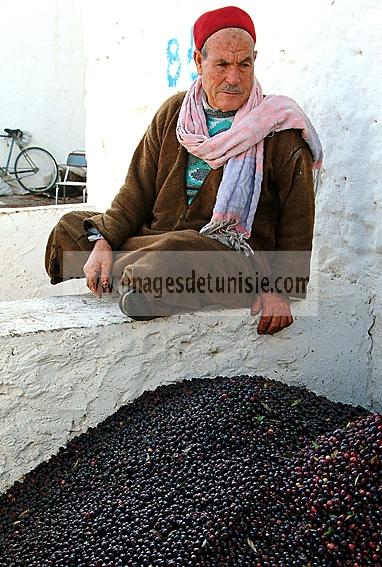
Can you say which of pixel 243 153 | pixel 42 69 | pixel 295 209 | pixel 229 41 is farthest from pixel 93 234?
pixel 42 69

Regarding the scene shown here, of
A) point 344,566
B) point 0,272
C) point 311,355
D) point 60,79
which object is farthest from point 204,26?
point 60,79

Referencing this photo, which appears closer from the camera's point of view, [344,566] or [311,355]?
[344,566]

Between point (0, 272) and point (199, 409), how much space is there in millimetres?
2537

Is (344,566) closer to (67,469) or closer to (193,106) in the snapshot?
(67,469)

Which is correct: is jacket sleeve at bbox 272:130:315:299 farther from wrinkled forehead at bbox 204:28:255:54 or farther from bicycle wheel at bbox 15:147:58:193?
bicycle wheel at bbox 15:147:58:193

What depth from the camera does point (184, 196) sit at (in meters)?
3.09

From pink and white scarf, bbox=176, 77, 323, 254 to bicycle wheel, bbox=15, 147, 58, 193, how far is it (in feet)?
31.6

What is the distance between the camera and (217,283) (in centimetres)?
295

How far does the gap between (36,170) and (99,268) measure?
9756mm

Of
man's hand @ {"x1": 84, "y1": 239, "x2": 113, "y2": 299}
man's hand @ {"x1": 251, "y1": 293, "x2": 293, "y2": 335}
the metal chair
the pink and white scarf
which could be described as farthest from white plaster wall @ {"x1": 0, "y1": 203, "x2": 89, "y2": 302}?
the metal chair

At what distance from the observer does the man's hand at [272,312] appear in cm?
298

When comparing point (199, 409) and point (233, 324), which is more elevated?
point (233, 324)

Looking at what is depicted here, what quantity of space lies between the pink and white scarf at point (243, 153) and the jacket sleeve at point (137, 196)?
234 millimetres

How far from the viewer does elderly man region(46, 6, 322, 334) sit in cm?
288
